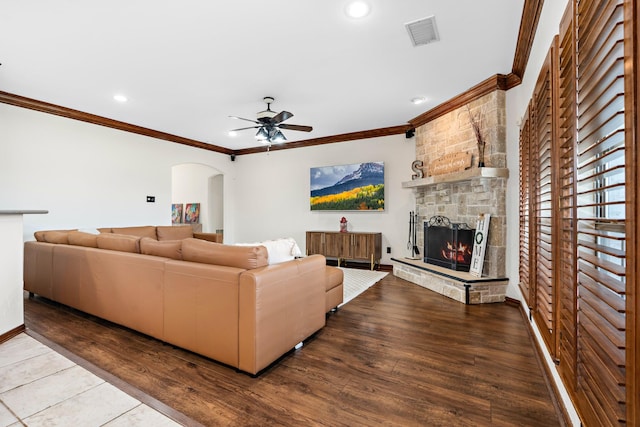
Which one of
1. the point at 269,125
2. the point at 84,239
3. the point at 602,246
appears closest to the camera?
the point at 602,246

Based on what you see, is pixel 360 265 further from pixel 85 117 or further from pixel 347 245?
pixel 85 117

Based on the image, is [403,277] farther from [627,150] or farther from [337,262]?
[627,150]

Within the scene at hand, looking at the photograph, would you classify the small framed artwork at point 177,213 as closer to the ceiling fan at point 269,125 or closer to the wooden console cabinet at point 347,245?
the wooden console cabinet at point 347,245

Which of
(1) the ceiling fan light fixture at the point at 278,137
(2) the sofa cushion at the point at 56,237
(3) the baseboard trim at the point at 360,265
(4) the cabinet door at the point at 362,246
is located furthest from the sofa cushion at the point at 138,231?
(4) the cabinet door at the point at 362,246

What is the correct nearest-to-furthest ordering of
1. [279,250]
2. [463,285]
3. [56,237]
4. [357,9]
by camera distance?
[357,9] → [279,250] → [56,237] → [463,285]

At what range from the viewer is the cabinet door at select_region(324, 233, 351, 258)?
6.10 meters

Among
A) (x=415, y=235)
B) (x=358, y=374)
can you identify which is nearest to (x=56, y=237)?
(x=358, y=374)

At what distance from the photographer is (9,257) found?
2629 mm

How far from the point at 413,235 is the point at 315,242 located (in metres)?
2.01

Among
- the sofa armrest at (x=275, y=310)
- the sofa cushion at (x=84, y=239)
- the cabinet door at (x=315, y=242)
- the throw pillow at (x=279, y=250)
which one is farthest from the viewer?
the cabinet door at (x=315, y=242)

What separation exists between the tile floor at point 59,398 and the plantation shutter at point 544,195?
2.28 meters

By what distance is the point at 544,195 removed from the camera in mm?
2209

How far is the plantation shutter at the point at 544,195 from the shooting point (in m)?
1.76

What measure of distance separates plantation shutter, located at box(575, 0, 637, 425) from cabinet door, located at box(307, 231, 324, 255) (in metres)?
5.18
